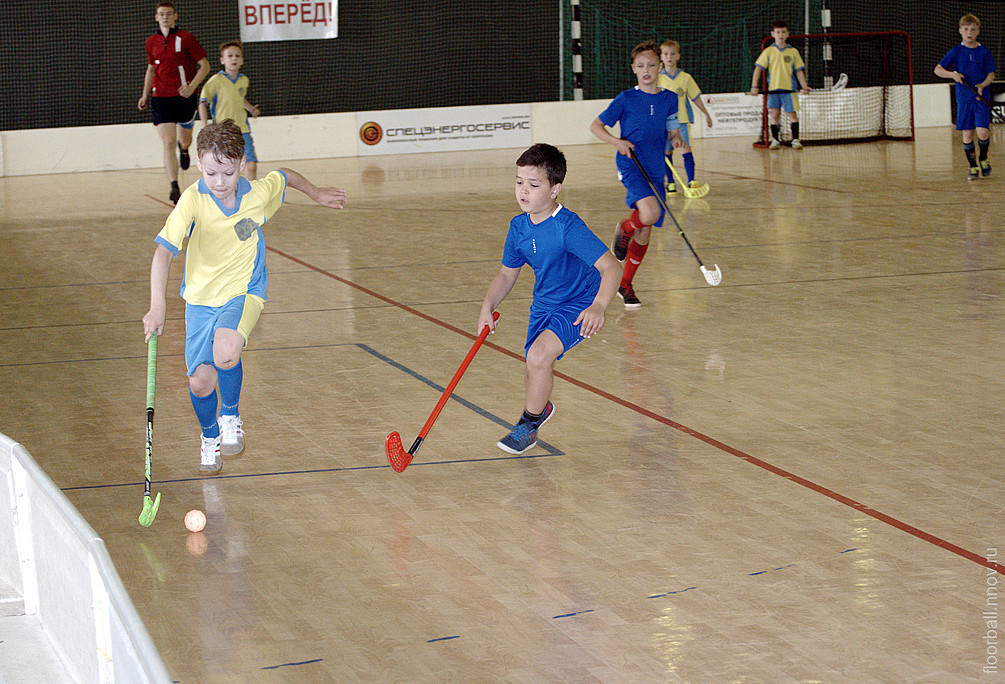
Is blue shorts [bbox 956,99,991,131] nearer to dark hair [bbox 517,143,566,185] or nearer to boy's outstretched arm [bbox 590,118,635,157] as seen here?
boy's outstretched arm [bbox 590,118,635,157]

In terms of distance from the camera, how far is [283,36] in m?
17.3

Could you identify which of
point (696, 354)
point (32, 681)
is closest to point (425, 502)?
point (32, 681)

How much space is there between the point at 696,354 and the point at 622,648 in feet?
9.73

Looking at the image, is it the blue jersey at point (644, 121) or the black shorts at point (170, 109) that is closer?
the blue jersey at point (644, 121)

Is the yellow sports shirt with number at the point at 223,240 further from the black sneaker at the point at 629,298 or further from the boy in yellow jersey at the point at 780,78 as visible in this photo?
the boy in yellow jersey at the point at 780,78

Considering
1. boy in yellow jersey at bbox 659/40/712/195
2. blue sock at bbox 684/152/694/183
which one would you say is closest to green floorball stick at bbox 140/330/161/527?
blue sock at bbox 684/152/694/183

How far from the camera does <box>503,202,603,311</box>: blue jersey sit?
4.20 m

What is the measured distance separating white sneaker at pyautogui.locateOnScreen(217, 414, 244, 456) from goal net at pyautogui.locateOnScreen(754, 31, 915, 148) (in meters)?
13.6

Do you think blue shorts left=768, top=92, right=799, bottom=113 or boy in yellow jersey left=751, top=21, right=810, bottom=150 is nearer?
boy in yellow jersey left=751, top=21, right=810, bottom=150

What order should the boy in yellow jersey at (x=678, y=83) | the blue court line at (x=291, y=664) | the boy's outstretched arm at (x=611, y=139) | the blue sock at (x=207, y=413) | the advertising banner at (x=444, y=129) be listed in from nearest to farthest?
1. the blue court line at (x=291, y=664)
2. the blue sock at (x=207, y=413)
3. the boy's outstretched arm at (x=611, y=139)
4. the boy in yellow jersey at (x=678, y=83)
5. the advertising banner at (x=444, y=129)

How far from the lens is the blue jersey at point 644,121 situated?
6.78 meters

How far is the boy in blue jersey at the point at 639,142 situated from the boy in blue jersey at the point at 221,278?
9.24 ft

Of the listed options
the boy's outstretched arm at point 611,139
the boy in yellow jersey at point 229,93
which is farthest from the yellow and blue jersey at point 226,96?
the boy's outstretched arm at point 611,139

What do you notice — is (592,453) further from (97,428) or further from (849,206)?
(849,206)
